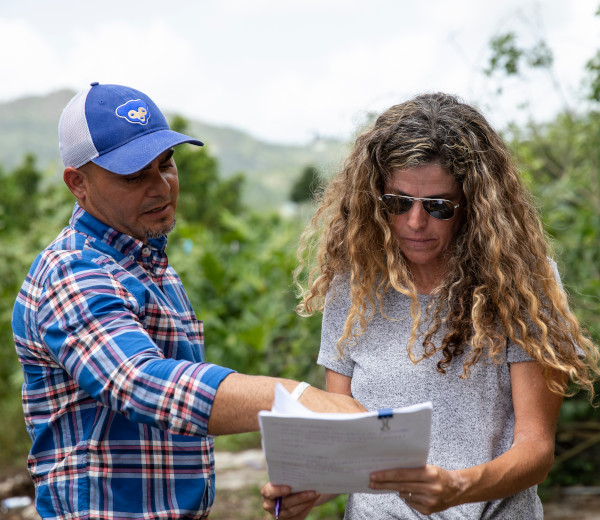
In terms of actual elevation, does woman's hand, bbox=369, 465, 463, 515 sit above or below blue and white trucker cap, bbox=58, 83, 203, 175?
below

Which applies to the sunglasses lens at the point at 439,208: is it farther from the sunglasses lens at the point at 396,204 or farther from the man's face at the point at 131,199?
the man's face at the point at 131,199

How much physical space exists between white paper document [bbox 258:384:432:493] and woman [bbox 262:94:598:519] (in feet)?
0.73

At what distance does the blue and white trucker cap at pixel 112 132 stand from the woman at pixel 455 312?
0.67 metres

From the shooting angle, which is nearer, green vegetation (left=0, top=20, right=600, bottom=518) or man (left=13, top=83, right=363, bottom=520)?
man (left=13, top=83, right=363, bottom=520)

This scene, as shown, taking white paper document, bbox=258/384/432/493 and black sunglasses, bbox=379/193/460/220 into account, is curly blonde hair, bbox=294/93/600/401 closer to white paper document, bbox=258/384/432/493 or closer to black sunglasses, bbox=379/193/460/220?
black sunglasses, bbox=379/193/460/220

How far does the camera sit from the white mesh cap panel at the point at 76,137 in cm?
213

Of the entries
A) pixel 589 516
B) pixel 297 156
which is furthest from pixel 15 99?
pixel 589 516

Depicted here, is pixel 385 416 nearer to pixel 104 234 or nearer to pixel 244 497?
pixel 104 234

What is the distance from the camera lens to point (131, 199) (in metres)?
2.18

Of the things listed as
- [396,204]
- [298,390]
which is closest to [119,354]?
[298,390]

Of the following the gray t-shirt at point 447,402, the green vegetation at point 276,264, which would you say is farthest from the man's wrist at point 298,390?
the green vegetation at point 276,264

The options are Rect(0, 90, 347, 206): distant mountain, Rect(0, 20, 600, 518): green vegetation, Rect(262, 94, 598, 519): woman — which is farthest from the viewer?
Rect(0, 90, 347, 206): distant mountain

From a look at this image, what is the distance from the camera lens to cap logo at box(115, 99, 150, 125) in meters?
2.17

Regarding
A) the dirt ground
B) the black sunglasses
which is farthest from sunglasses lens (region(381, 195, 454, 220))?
the dirt ground
